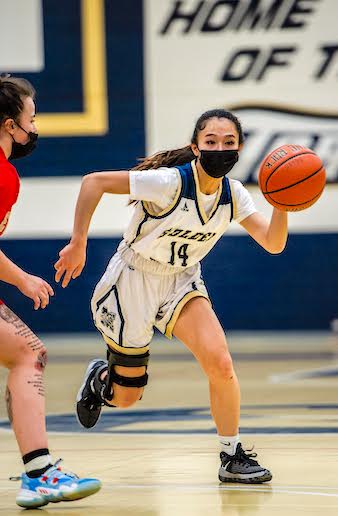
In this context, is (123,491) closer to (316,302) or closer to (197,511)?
(197,511)

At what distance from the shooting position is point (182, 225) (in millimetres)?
5680

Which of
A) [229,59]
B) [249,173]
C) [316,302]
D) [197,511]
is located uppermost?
[229,59]

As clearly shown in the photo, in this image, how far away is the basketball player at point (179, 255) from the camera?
5461 mm

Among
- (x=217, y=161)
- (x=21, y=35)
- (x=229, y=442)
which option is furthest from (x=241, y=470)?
(x=21, y=35)

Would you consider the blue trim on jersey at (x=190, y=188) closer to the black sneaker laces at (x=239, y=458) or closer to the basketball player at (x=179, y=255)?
the basketball player at (x=179, y=255)

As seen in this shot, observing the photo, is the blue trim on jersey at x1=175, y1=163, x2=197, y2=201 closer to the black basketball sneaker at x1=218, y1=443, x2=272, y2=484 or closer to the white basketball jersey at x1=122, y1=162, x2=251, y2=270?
the white basketball jersey at x1=122, y1=162, x2=251, y2=270

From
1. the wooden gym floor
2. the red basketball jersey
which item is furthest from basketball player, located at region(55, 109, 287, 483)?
the red basketball jersey

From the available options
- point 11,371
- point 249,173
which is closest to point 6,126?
point 11,371

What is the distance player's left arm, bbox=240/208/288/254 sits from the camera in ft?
18.6

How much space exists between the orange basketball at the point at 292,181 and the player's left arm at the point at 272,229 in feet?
0.18

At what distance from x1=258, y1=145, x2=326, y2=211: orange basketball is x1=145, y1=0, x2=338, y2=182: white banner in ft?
25.6

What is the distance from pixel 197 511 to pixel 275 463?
1.30 meters

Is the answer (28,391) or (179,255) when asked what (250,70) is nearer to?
(179,255)

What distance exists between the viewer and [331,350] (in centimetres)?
1222
